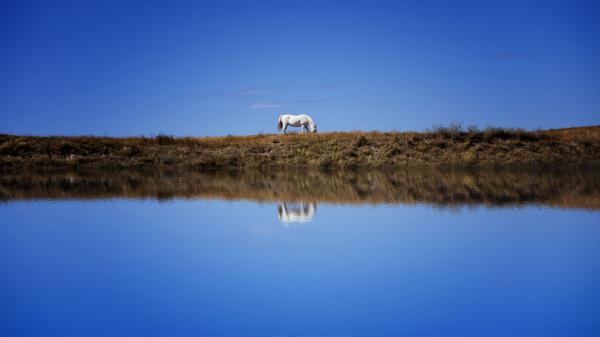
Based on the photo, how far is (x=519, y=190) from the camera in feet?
44.5

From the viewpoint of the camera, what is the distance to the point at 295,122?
2973cm

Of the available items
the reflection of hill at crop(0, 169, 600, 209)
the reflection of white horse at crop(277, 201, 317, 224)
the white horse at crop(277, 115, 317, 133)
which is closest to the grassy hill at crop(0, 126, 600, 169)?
the white horse at crop(277, 115, 317, 133)

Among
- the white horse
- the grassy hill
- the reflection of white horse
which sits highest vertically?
the white horse

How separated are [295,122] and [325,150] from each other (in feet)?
14.8

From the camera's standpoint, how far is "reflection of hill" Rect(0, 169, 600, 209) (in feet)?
39.4

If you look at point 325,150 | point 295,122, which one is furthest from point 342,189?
point 295,122

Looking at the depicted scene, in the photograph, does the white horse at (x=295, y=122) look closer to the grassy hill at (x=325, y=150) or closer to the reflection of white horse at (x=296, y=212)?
the grassy hill at (x=325, y=150)

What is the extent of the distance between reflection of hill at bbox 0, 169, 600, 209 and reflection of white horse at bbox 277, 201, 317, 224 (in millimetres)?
855

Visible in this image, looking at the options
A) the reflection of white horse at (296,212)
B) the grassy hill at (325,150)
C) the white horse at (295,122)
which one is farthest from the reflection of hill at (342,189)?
the white horse at (295,122)

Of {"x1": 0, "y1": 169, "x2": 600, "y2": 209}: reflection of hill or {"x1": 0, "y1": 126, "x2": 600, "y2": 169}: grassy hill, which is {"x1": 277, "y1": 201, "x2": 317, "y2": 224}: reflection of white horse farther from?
{"x1": 0, "y1": 126, "x2": 600, "y2": 169}: grassy hill

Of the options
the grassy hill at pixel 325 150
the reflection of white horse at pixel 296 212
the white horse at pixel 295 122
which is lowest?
the reflection of white horse at pixel 296 212

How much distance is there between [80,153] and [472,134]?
18.9 m

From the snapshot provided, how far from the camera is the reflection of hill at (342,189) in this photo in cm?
1202

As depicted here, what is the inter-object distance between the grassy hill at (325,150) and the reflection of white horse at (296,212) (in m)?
13.3
